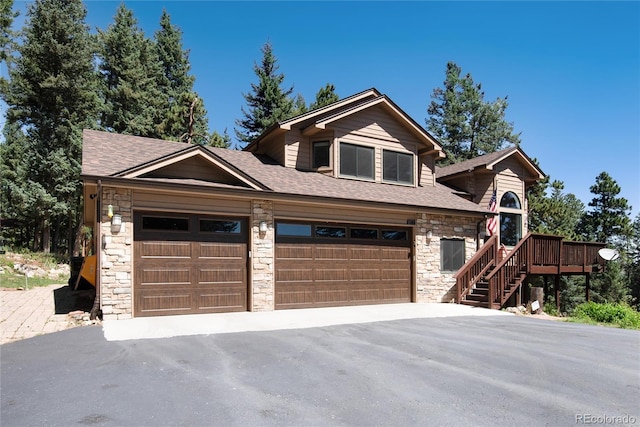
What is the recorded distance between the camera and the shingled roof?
980 cm

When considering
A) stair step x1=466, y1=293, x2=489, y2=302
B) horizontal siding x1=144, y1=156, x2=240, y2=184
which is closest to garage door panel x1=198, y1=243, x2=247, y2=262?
horizontal siding x1=144, y1=156, x2=240, y2=184

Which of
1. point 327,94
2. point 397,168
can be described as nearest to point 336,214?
point 397,168

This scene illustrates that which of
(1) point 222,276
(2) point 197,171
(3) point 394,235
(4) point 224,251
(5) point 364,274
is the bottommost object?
(5) point 364,274

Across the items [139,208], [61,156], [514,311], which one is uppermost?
[61,156]

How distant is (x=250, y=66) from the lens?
109 feet

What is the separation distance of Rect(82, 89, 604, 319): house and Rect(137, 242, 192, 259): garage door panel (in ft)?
0.08

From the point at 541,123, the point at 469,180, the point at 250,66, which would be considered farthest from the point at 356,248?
the point at 250,66

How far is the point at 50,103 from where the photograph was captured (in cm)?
2506

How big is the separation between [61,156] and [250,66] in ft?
50.2

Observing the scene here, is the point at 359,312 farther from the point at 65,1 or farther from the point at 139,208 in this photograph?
the point at 65,1

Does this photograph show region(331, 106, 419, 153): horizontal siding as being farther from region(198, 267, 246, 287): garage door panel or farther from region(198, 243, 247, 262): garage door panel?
region(198, 267, 246, 287): garage door panel

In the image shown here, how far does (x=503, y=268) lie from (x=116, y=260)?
1071 centimetres

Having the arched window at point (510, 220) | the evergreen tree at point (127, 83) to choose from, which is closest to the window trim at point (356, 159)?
Result: the arched window at point (510, 220)

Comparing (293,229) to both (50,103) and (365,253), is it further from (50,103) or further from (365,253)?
(50,103)
